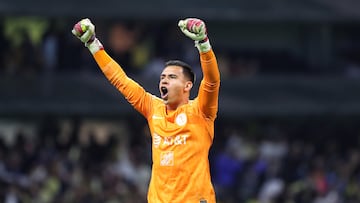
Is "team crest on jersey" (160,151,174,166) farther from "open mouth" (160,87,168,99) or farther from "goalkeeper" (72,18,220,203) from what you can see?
"open mouth" (160,87,168,99)

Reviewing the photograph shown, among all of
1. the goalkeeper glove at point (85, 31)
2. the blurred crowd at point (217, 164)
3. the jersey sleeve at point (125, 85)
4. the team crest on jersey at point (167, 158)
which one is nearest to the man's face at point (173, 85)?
the jersey sleeve at point (125, 85)

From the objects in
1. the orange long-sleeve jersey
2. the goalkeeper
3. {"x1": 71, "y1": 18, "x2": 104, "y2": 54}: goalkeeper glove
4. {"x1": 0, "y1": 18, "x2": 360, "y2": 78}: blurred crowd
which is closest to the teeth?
the goalkeeper

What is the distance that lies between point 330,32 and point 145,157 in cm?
489

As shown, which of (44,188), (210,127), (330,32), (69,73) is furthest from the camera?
(330,32)

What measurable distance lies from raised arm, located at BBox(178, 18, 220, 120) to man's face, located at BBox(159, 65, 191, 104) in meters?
0.23

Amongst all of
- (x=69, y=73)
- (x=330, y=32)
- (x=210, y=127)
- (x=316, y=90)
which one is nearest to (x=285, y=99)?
(x=316, y=90)

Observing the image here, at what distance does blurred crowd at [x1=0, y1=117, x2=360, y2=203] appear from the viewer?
19987 mm

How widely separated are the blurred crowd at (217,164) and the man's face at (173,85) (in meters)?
8.41

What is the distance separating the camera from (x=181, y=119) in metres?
11.5

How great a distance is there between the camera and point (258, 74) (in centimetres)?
2250

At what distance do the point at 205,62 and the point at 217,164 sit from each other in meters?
10.5

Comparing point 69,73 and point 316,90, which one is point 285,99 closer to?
point 316,90

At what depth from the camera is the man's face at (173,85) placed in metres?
11.5

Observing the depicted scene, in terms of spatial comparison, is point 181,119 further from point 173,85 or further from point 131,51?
point 131,51
